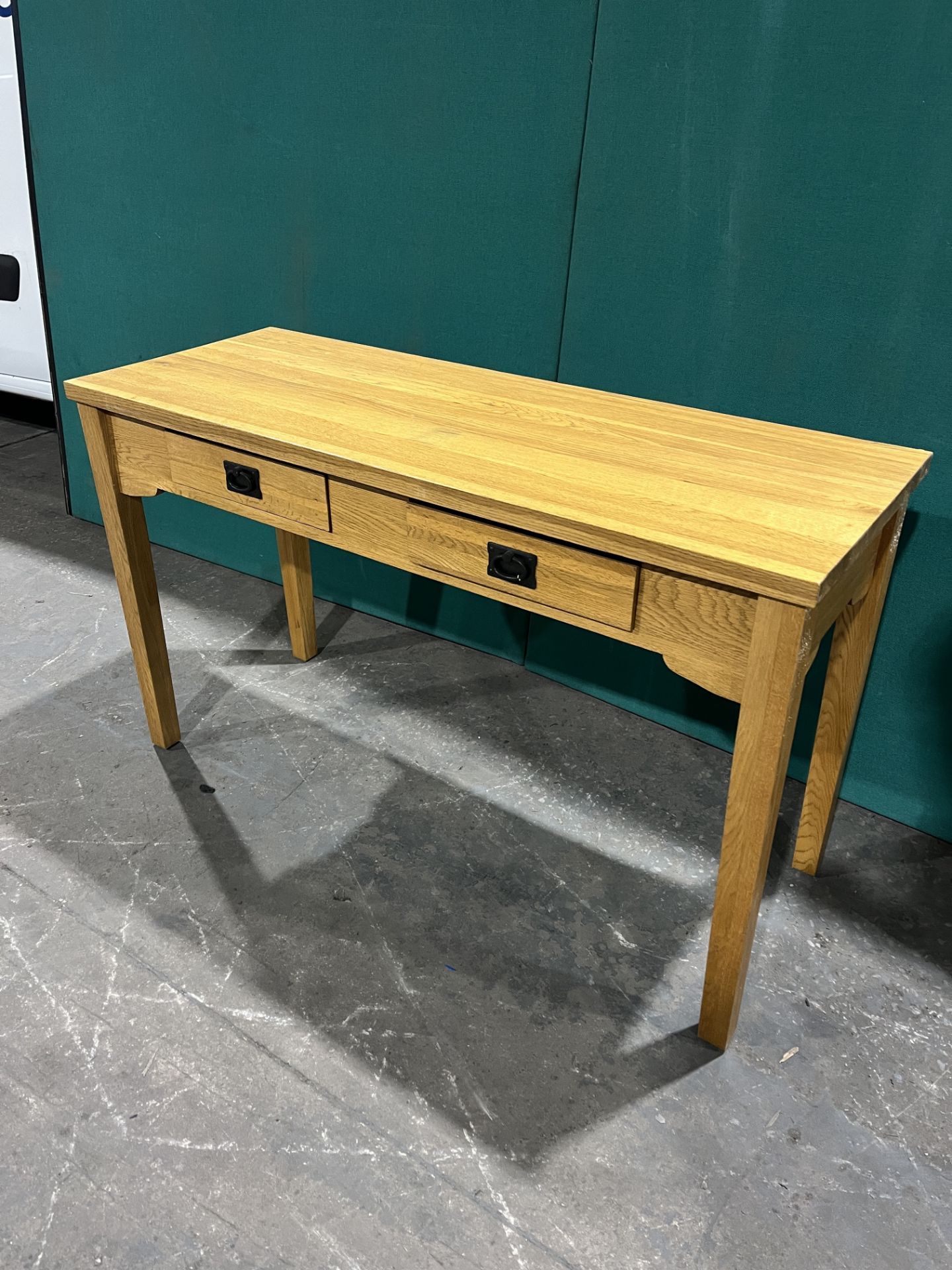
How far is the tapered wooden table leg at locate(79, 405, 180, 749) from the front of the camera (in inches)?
68.7

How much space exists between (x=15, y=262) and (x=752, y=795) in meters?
3.06

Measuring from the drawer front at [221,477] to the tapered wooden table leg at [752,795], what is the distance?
0.70m

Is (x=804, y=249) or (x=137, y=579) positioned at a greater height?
(x=804, y=249)

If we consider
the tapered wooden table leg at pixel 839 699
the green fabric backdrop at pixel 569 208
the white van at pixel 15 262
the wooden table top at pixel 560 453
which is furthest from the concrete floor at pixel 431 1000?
the white van at pixel 15 262

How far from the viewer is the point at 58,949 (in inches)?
63.1

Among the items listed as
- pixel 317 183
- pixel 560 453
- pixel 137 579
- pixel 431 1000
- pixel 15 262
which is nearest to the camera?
pixel 560 453

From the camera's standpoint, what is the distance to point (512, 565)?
130 cm

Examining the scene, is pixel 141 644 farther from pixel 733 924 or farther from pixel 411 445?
pixel 733 924

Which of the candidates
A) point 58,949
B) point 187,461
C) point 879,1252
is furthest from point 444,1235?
point 187,461

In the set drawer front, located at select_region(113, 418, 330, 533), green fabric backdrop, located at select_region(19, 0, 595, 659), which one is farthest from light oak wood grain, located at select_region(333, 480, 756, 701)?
green fabric backdrop, located at select_region(19, 0, 595, 659)

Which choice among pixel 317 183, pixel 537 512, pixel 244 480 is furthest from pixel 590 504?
pixel 317 183

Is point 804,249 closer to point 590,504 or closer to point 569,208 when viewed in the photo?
point 569,208

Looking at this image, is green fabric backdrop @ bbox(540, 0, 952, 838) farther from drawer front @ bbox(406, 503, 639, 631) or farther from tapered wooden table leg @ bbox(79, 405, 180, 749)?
tapered wooden table leg @ bbox(79, 405, 180, 749)

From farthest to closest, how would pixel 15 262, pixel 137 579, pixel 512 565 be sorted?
pixel 15 262, pixel 137 579, pixel 512 565
